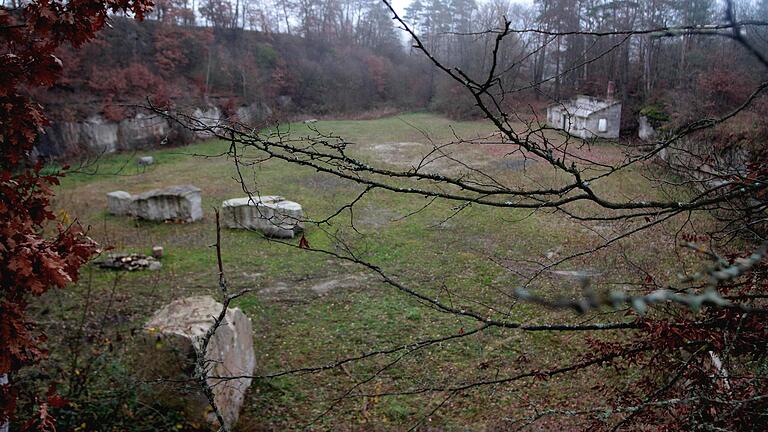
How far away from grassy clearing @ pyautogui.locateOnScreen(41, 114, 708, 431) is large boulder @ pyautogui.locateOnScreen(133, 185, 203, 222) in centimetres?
43

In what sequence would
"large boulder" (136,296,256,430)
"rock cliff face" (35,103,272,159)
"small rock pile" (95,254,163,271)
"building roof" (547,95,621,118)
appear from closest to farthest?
"large boulder" (136,296,256,430) < "small rock pile" (95,254,163,271) < "rock cliff face" (35,103,272,159) < "building roof" (547,95,621,118)

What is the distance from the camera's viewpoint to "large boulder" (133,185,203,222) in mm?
14958

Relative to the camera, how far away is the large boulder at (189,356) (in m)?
5.83

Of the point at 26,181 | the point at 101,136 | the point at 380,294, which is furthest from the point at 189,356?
the point at 101,136

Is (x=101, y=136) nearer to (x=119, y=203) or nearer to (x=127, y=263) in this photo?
(x=119, y=203)

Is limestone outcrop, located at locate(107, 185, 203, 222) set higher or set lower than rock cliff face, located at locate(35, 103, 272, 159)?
lower

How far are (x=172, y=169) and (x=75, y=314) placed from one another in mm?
15845

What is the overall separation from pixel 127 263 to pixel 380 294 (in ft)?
18.6

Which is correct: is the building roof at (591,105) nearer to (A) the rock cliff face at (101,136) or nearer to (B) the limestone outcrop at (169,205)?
(A) the rock cliff face at (101,136)

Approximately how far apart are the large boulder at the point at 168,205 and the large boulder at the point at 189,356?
8663mm

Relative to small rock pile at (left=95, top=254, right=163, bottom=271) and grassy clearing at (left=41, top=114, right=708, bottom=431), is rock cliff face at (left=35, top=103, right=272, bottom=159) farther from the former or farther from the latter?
small rock pile at (left=95, top=254, right=163, bottom=271)

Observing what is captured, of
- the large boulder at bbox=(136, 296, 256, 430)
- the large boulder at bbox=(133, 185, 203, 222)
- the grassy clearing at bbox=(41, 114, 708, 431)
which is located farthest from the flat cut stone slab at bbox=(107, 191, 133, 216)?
the large boulder at bbox=(136, 296, 256, 430)

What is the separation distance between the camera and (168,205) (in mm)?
15023

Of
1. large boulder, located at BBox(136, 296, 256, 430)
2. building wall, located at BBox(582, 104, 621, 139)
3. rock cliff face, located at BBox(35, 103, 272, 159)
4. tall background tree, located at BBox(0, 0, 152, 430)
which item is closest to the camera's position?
tall background tree, located at BBox(0, 0, 152, 430)
